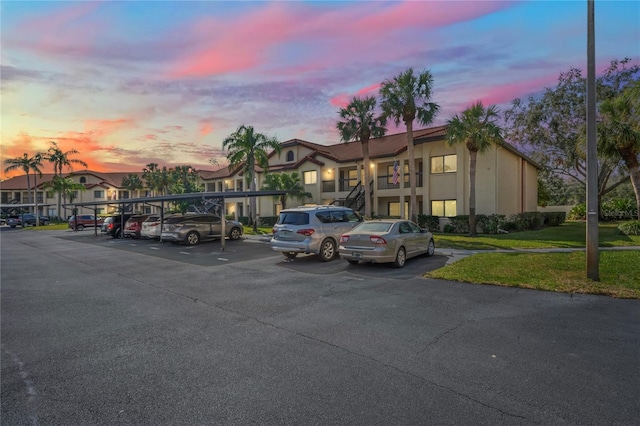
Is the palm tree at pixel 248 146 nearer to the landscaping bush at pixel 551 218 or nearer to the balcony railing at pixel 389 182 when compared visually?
the balcony railing at pixel 389 182

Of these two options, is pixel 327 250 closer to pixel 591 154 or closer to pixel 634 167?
pixel 591 154

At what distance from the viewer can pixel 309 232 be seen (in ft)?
42.3

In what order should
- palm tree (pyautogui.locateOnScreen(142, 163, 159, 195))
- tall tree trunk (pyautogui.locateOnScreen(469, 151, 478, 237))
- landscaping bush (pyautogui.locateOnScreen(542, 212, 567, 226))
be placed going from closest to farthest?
1. tall tree trunk (pyautogui.locateOnScreen(469, 151, 478, 237))
2. landscaping bush (pyautogui.locateOnScreen(542, 212, 567, 226))
3. palm tree (pyautogui.locateOnScreen(142, 163, 159, 195))

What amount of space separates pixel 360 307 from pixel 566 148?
38.2 meters

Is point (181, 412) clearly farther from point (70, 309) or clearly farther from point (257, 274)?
point (257, 274)

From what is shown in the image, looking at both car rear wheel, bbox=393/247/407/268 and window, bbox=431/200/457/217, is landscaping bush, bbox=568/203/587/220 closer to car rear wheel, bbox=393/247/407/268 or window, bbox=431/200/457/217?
window, bbox=431/200/457/217

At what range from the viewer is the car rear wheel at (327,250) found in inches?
515

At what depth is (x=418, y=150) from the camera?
Answer: 2656cm

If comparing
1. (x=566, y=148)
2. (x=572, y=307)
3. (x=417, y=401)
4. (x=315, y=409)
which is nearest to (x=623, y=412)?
(x=417, y=401)

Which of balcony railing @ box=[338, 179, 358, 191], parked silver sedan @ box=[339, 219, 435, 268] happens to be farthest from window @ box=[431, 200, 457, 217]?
parked silver sedan @ box=[339, 219, 435, 268]

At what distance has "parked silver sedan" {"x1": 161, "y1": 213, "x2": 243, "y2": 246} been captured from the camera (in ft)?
64.4

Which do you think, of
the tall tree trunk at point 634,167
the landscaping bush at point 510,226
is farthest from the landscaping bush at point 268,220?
the tall tree trunk at point 634,167

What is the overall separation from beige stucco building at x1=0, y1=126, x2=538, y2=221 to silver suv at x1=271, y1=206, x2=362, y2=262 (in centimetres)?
1347

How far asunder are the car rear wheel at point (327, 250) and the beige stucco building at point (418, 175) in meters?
13.9
